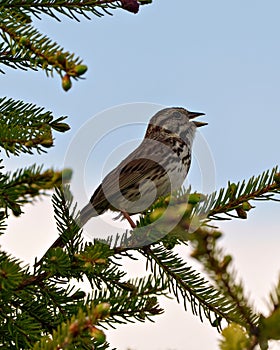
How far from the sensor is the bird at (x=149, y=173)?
19.9ft

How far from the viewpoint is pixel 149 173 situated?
638 cm

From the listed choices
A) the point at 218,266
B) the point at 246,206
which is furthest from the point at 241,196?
the point at 218,266

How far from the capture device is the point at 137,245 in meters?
3.83

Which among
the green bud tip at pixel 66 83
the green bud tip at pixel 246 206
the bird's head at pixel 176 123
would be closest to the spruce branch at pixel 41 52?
the green bud tip at pixel 66 83

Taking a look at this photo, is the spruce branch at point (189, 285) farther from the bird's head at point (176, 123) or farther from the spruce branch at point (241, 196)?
Answer: the bird's head at point (176, 123)

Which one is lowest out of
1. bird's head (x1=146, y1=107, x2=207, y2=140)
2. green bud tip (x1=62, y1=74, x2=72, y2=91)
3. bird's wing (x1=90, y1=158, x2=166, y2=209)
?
green bud tip (x1=62, y1=74, x2=72, y2=91)

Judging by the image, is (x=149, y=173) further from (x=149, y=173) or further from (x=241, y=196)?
(x=241, y=196)

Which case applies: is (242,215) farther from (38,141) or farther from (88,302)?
(38,141)

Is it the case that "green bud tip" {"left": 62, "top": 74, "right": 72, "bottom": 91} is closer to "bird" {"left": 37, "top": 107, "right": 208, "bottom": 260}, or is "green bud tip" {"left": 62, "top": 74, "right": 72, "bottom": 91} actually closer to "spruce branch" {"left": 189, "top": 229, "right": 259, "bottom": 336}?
"spruce branch" {"left": 189, "top": 229, "right": 259, "bottom": 336}

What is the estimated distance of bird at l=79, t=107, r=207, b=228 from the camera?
6.05 meters

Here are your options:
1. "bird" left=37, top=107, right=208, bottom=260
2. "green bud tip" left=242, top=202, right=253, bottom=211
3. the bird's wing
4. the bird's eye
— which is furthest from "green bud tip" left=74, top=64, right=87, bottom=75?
the bird's eye

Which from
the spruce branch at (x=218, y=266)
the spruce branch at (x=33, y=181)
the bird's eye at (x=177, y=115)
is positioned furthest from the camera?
the bird's eye at (x=177, y=115)

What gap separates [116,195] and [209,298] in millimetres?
2587

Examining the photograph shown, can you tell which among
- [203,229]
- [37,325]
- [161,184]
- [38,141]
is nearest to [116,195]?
[161,184]
